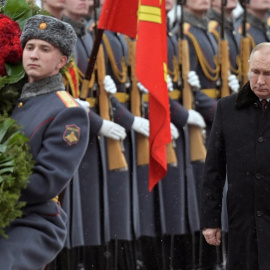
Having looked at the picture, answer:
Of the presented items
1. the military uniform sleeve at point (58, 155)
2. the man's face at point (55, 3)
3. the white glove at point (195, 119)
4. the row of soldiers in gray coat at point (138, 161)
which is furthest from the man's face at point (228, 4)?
the military uniform sleeve at point (58, 155)

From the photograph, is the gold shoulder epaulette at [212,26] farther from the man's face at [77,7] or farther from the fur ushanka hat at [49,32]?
the fur ushanka hat at [49,32]

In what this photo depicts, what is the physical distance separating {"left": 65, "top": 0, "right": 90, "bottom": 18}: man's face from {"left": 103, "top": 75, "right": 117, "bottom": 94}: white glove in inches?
24.8

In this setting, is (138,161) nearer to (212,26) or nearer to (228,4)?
(212,26)

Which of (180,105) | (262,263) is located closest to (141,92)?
(180,105)

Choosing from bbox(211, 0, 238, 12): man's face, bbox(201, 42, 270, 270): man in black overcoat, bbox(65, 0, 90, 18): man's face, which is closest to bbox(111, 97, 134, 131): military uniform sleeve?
bbox(65, 0, 90, 18): man's face

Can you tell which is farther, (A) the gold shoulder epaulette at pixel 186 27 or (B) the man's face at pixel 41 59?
(A) the gold shoulder epaulette at pixel 186 27

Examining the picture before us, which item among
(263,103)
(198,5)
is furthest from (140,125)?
(263,103)

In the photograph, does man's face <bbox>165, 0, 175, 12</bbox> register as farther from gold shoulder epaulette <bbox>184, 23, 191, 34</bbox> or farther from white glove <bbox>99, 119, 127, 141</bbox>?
white glove <bbox>99, 119, 127, 141</bbox>

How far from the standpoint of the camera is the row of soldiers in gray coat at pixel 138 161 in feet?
32.9

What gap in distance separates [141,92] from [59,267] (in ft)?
5.96

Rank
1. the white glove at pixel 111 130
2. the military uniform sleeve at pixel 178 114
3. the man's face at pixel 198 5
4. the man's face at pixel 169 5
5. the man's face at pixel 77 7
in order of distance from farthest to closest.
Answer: the man's face at pixel 198 5
the military uniform sleeve at pixel 178 114
the man's face at pixel 169 5
the white glove at pixel 111 130
the man's face at pixel 77 7

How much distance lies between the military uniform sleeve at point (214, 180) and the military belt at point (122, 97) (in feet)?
12.3

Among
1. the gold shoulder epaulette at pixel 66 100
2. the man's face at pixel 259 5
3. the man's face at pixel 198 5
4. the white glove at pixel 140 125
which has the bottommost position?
the gold shoulder epaulette at pixel 66 100

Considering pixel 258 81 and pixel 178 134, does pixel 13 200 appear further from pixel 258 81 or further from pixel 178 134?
pixel 178 134
